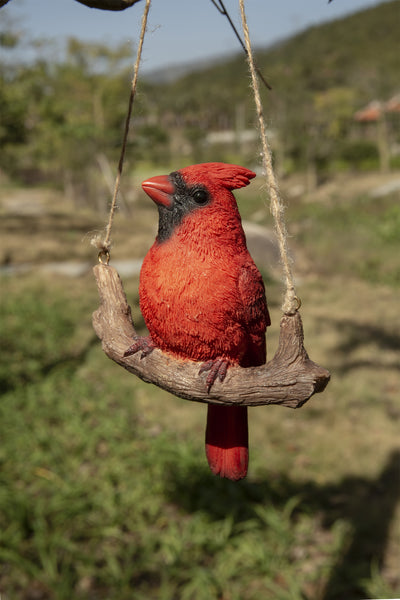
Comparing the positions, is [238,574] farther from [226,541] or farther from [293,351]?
[293,351]

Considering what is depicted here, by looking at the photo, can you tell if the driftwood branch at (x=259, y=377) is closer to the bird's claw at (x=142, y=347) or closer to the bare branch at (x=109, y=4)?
the bird's claw at (x=142, y=347)

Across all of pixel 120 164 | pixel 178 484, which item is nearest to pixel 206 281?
pixel 120 164

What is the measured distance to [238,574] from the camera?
10.3ft

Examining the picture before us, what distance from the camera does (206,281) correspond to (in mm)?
1121

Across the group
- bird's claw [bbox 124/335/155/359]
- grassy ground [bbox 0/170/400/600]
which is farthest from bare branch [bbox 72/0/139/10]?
grassy ground [bbox 0/170/400/600]

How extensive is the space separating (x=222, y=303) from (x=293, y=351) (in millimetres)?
188

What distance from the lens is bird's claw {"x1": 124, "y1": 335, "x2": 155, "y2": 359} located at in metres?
1.21

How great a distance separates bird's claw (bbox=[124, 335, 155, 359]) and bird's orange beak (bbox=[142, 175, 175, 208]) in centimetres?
33

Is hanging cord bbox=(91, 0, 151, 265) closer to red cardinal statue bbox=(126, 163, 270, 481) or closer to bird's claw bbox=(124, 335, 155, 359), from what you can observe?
red cardinal statue bbox=(126, 163, 270, 481)

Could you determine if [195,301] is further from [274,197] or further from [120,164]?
[120,164]

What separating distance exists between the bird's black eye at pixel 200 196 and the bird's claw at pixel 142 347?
353 millimetres

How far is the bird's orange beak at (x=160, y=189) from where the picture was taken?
1.14m

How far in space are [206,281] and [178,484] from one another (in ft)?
9.90

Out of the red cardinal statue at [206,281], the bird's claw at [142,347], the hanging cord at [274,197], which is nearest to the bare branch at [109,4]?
the hanging cord at [274,197]
